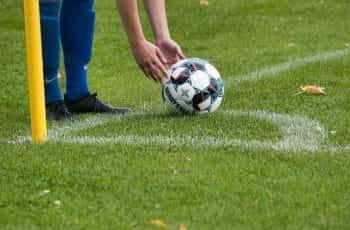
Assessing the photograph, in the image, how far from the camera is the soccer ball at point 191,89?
546 cm

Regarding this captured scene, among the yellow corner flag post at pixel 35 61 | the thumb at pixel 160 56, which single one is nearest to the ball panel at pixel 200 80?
the thumb at pixel 160 56

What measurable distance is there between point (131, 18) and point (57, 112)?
1.24 metres

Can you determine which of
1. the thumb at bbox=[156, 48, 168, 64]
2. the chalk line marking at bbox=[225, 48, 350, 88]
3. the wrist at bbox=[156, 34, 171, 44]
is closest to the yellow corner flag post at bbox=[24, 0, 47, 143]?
the thumb at bbox=[156, 48, 168, 64]

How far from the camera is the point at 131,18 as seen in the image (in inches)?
184

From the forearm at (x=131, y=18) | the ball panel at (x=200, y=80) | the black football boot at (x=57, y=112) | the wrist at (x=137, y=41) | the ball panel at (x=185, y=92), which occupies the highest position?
the forearm at (x=131, y=18)

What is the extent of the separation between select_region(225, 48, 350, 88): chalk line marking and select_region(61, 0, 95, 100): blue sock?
3.98ft

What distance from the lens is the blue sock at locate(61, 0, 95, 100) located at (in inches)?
237

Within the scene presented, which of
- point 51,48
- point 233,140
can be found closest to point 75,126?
point 51,48

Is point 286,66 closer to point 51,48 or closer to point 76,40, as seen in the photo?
point 76,40

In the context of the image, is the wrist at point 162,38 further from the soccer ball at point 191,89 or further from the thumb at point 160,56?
the soccer ball at point 191,89

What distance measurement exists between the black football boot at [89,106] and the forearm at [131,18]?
4.10 feet

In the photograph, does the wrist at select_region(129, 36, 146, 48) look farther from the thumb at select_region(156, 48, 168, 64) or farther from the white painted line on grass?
the white painted line on grass

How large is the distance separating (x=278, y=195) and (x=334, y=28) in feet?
20.7

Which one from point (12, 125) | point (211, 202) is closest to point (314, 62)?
point (12, 125)
